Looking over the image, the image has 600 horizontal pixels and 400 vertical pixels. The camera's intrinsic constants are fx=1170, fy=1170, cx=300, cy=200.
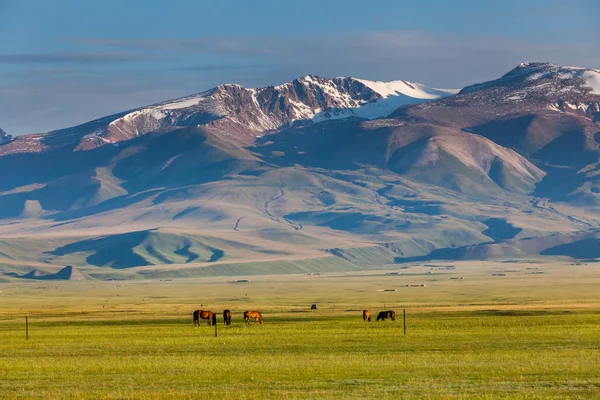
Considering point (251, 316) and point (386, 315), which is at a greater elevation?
point (251, 316)

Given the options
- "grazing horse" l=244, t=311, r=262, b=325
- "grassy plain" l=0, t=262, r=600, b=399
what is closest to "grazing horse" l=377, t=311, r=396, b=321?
"grassy plain" l=0, t=262, r=600, b=399

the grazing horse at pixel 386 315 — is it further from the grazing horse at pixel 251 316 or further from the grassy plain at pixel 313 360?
the grazing horse at pixel 251 316

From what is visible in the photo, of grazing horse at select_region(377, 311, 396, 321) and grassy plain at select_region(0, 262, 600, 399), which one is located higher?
grassy plain at select_region(0, 262, 600, 399)

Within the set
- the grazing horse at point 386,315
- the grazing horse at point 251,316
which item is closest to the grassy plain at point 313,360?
the grazing horse at point 251,316

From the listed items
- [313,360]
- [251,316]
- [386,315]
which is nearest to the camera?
[313,360]

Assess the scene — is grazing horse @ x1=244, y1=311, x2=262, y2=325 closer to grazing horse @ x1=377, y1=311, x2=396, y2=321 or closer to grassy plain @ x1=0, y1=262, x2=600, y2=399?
grassy plain @ x1=0, y1=262, x2=600, y2=399

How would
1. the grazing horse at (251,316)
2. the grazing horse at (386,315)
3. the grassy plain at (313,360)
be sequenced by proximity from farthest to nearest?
the grazing horse at (386,315) < the grazing horse at (251,316) < the grassy plain at (313,360)

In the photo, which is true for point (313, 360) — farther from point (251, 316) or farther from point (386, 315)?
point (386, 315)

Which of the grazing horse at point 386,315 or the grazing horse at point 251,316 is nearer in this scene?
the grazing horse at point 251,316

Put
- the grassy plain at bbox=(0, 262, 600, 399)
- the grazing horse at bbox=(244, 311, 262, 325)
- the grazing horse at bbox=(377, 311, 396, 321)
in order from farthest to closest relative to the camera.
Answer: the grazing horse at bbox=(377, 311, 396, 321) → the grazing horse at bbox=(244, 311, 262, 325) → the grassy plain at bbox=(0, 262, 600, 399)

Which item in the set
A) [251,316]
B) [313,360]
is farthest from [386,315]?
[313,360]

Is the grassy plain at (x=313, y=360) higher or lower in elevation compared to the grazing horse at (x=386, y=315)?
higher

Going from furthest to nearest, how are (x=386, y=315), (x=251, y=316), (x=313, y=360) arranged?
1. (x=386, y=315)
2. (x=251, y=316)
3. (x=313, y=360)

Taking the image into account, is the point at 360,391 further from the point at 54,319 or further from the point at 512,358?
the point at 54,319
